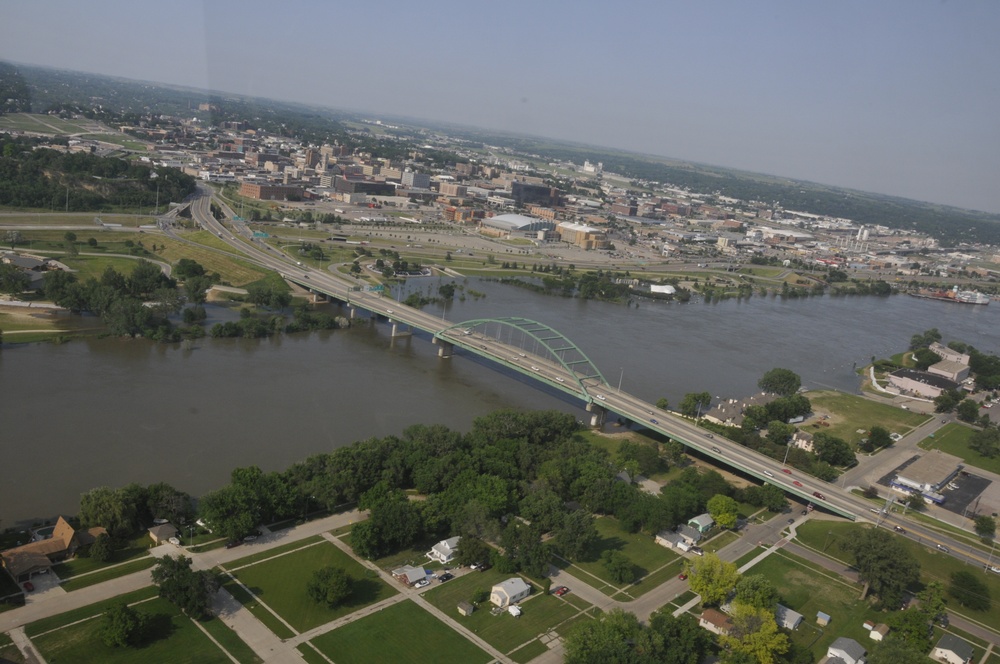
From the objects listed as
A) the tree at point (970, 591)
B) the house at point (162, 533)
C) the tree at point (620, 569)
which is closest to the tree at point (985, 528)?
the tree at point (970, 591)

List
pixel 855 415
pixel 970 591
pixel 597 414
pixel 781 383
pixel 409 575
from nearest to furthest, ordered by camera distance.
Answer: pixel 409 575 → pixel 970 591 → pixel 597 414 → pixel 855 415 → pixel 781 383

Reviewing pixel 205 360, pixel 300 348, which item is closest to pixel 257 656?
pixel 205 360

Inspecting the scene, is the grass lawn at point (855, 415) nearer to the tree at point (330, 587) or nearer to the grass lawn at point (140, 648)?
the tree at point (330, 587)

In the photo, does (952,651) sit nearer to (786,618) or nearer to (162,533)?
(786,618)

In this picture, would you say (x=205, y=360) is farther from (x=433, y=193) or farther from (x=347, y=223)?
(x=433, y=193)

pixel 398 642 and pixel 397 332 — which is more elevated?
pixel 398 642

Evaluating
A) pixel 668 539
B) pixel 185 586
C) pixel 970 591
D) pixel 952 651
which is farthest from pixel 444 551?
pixel 970 591
